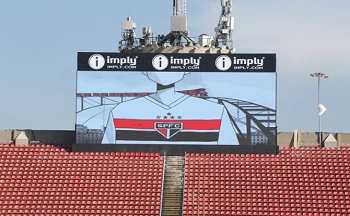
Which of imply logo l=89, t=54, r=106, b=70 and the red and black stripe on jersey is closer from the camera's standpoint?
the red and black stripe on jersey

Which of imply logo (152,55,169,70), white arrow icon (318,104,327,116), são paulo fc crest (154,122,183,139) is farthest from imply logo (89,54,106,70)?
white arrow icon (318,104,327,116)

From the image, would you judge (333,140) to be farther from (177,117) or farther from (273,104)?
(177,117)

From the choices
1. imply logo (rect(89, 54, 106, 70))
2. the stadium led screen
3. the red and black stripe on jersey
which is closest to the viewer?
the stadium led screen

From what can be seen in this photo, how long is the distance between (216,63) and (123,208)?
870 centimetres

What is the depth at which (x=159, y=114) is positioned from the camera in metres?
53.0

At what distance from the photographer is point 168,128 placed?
175 ft

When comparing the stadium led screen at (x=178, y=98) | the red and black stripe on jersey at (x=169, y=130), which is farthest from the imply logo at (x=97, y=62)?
the red and black stripe on jersey at (x=169, y=130)

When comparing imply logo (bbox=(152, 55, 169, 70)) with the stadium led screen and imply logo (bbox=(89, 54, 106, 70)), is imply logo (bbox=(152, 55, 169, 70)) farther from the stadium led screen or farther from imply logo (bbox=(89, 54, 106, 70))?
imply logo (bbox=(89, 54, 106, 70))

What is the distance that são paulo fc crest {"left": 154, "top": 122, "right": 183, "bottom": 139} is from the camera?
53125 millimetres

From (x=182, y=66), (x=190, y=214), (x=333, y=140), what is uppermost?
(x=182, y=66)

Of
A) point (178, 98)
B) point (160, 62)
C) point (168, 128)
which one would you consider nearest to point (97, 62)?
point (160, 62)

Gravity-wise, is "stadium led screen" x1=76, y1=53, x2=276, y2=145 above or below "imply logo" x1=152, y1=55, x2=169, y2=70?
below

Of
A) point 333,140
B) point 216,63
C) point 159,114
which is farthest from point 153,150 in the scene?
point 333,140

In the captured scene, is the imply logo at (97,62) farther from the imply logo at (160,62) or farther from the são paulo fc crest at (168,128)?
the são paulo fc crest at (168,128)
